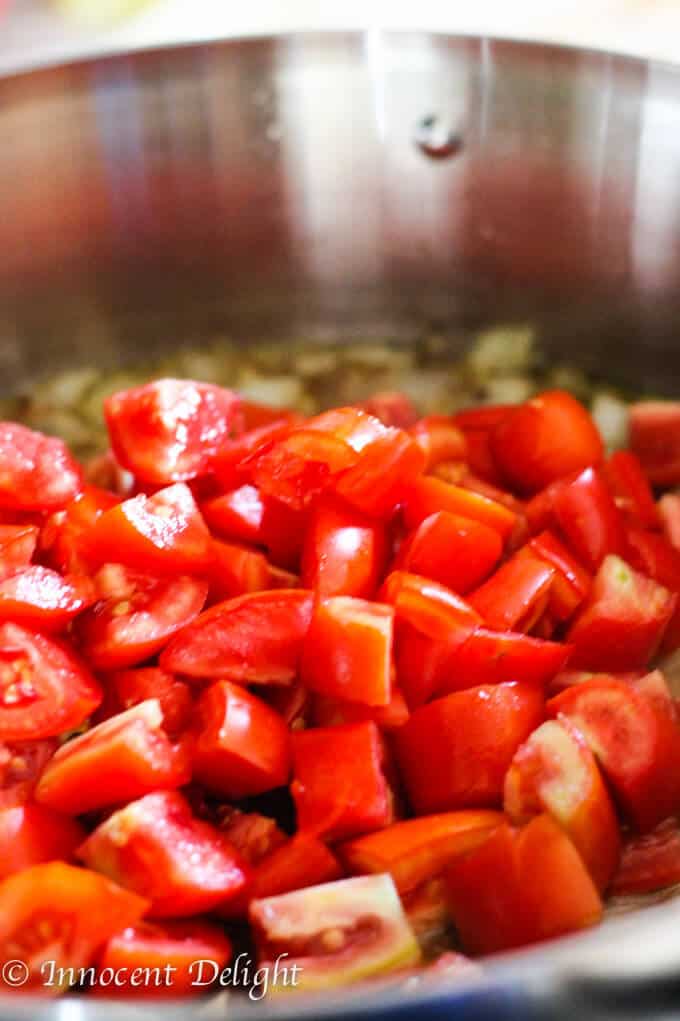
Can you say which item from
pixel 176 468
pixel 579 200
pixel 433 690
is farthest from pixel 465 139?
pixel 433 690

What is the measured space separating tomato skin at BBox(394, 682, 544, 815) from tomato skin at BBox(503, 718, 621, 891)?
3cm

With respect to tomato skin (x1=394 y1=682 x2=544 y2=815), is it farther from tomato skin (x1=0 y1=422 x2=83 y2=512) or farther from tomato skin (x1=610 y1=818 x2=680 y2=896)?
tomato skin (x1=0 y1=422 x2=83 y2=512)

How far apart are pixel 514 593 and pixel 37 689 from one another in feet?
1.88

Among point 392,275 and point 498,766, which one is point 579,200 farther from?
point 498,766

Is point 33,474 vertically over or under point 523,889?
over

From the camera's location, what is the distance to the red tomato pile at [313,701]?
1151 mm

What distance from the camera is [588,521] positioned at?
151cm

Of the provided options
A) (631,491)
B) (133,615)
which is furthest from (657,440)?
(133,615)

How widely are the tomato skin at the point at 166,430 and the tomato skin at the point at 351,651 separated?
0.35 metres

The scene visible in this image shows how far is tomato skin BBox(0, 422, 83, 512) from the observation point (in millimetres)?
1455

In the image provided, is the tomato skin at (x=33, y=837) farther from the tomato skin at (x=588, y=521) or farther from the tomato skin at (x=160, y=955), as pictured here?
the tomato skin at (x=588, y=521)

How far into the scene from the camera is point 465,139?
73.0 inches

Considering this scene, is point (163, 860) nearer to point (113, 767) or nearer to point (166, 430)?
point (113, 767)

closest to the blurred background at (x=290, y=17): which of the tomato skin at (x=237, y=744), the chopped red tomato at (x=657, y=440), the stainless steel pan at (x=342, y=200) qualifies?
the stainless steel pan at (x=342, y=200)
